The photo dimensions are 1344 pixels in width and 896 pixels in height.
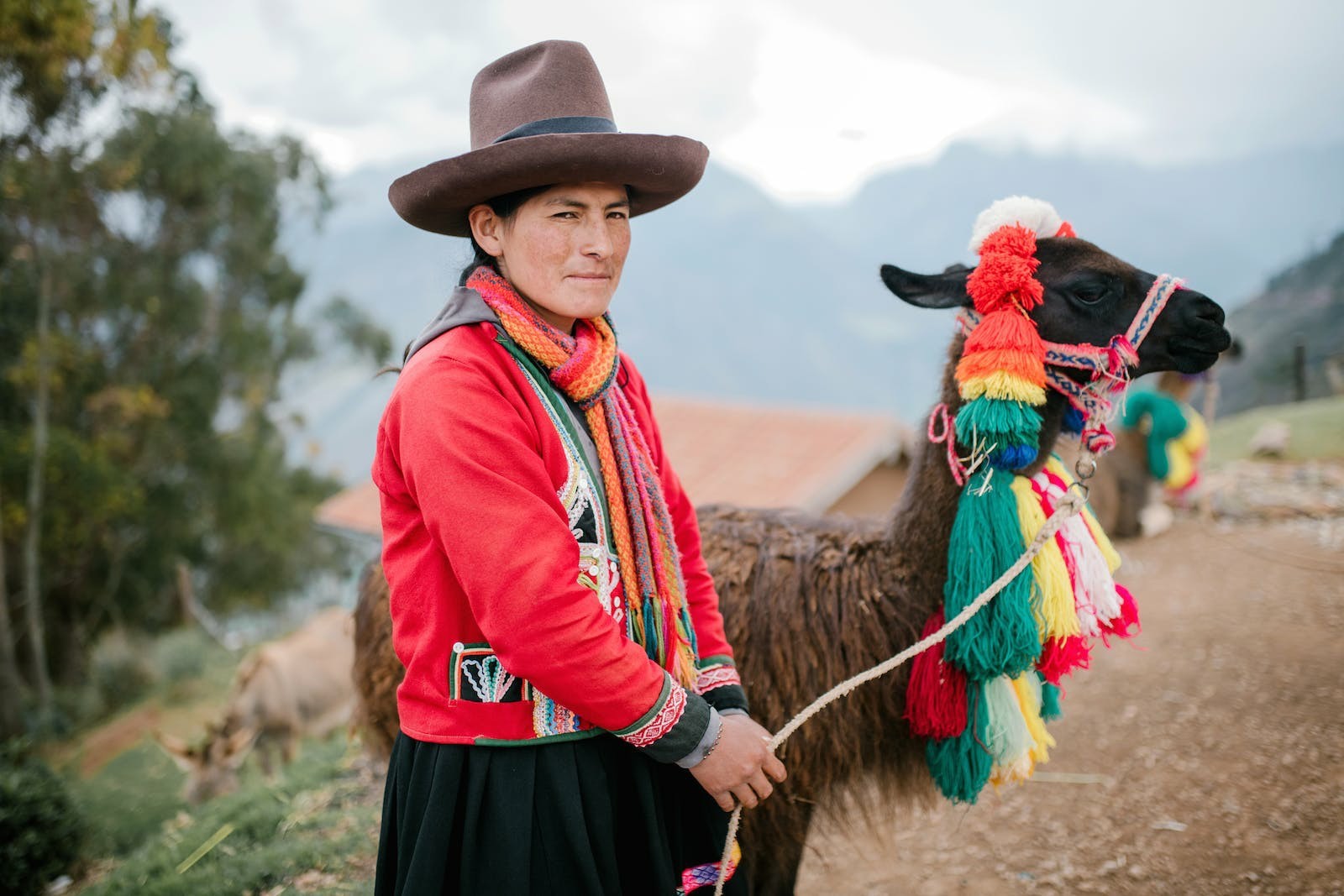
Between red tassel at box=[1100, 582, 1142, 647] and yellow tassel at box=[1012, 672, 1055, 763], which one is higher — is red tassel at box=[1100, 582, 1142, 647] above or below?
above

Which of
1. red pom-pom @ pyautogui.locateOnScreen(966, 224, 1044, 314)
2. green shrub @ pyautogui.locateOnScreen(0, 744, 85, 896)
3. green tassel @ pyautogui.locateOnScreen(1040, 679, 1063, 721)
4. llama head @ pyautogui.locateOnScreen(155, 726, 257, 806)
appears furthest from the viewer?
llama head @ pyautogui.locateOnScreen(155, 726, 257, 806)

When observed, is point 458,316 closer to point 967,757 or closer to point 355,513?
point 967,757

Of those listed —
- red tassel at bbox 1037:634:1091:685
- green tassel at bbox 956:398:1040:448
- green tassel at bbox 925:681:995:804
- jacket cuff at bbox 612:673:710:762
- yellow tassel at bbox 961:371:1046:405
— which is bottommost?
green tassel at bbox 925:681:995:804

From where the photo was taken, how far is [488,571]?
1.27 m

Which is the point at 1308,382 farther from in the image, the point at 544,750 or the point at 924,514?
the point at 544,750

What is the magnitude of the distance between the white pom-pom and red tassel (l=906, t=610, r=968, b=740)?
1.05m

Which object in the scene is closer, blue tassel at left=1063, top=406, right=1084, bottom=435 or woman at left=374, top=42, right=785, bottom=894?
woman at left=374, top=42, right=785, bottom=894

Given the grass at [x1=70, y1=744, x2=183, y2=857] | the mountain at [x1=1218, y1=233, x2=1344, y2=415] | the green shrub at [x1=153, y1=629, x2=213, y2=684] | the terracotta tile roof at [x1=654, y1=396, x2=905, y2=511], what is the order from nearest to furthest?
the grass at [x1=70, y1=744, x2=183, y2=857] → the terracotta tile roof at [x1=654, y1=396, x2=905, y2=511] → the mountain at [x1=1218, y1=233, x2=1344, y2=415] → the green shrub at [x1=153, y1=629, x2=213, y2=684]

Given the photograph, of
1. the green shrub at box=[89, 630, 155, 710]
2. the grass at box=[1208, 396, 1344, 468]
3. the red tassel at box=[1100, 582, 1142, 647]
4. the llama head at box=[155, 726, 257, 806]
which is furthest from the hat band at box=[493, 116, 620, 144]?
the green shrub at box=[89, 630, 155, 710]

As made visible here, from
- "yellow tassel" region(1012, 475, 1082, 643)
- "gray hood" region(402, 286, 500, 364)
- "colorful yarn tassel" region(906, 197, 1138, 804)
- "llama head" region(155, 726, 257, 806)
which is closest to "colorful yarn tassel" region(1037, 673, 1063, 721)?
"colorful yarn tassel" region(906, 197, 1138, 804)

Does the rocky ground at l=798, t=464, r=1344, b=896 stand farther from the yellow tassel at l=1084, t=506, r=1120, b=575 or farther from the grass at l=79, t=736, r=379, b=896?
the grass at l=79, t=736, r=379, b=896

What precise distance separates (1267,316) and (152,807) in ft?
44.6

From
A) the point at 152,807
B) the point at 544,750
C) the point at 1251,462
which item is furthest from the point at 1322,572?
the point at 152,807

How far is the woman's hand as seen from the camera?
1.45 meters
